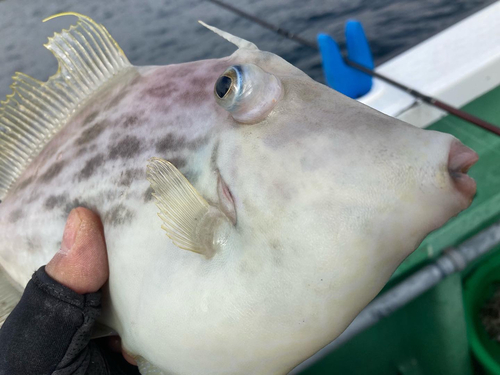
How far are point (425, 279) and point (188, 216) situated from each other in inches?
66.4

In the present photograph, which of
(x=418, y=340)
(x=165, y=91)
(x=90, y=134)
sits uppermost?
(x=165, y=91)

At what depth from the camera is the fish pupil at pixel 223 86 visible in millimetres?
1118

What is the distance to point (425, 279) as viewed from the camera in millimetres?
2340

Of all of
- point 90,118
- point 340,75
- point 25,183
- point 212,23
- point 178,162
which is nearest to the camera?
point 178,162

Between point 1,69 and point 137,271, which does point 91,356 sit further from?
point 1,69

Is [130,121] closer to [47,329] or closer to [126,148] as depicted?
[126,148]

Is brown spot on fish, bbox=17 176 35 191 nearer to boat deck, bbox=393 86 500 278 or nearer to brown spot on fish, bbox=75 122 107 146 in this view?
brown spot on fish, bbox=75 122 107 146

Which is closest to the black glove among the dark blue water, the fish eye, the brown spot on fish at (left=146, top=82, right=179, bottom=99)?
the brown spot on fish at (left=146, top=82, right=179, bottom=99)

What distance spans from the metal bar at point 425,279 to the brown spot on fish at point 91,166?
1.45 meters

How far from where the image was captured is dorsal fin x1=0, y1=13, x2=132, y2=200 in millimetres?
1586

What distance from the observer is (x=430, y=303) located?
256 cm

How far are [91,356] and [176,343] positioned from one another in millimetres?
483

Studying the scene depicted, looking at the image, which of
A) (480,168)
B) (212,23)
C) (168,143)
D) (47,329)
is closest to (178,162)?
(168,143)

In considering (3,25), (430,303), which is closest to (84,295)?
(430,303)
